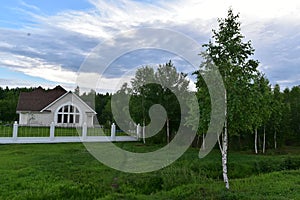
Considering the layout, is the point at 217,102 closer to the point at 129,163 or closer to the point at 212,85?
the point at 212,85

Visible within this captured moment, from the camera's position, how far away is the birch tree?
10057 mm

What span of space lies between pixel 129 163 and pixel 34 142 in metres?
8.74

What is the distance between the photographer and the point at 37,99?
121 feet

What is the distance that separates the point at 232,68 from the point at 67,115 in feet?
87.5

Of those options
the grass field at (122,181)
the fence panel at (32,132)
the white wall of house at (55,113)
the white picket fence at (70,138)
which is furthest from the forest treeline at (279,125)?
the grass field at (122,181)

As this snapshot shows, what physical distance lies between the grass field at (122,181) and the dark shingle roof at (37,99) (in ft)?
71.2

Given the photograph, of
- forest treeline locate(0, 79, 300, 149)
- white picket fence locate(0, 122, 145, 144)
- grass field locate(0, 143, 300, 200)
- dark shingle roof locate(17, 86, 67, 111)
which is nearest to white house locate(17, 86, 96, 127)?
dark shingle roof locate(17, 86, 67, 111)

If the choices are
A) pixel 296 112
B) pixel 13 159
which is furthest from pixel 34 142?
pixel 296 112

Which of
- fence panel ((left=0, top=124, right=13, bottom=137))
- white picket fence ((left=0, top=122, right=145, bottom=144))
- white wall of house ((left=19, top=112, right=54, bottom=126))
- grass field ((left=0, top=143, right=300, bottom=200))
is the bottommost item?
grass field ((left=0, top=143, right=300, bottom=200))

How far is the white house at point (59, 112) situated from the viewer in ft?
111

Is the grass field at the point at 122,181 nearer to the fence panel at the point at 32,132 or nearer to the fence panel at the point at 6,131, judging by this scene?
the fence panel at the point at 6,131

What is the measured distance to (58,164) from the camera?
1251 centimetres

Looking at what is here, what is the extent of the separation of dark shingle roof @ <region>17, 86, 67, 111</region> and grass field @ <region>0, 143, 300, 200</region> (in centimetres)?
2170

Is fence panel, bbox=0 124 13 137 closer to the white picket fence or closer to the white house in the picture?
the white picket fence
